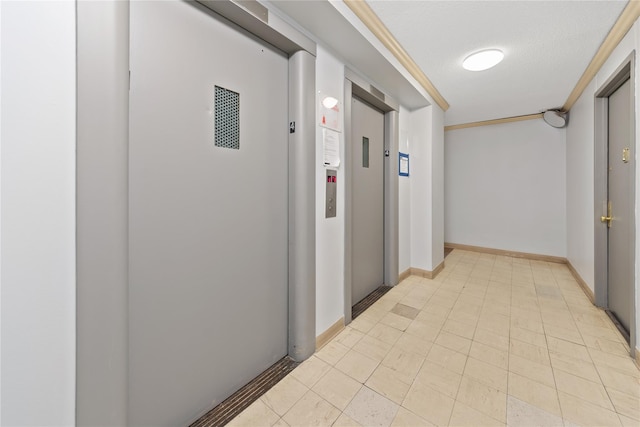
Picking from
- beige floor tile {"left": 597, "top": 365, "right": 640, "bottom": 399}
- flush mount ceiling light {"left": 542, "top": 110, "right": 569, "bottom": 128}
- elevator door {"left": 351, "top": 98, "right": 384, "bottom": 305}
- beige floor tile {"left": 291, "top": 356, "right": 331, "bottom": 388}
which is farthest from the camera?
flush mount ceiling light {"left": 542, "top": 110, "right": 569, "bottom": 128}

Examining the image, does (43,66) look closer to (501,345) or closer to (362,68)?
(362,68)

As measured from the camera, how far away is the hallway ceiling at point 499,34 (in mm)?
1662

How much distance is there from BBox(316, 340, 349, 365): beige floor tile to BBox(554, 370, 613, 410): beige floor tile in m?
1.36

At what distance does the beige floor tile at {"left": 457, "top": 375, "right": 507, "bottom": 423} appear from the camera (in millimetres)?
1322

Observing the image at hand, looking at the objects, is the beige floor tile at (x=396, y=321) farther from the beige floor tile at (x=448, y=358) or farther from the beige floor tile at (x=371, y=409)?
the beige floor tile at (x=371, y=409)

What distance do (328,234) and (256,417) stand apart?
1245 mm

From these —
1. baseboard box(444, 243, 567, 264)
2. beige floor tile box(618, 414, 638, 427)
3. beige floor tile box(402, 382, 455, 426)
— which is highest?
baseboard box(444, 243, 567, 264)

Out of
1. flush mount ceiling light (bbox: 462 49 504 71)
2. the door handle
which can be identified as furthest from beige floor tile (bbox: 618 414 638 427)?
flush mount ceiling light (bbox: 462 49 504 71)

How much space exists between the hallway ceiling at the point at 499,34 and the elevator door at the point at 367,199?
0.75 meters

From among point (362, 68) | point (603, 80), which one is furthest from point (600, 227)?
point (362, 68)

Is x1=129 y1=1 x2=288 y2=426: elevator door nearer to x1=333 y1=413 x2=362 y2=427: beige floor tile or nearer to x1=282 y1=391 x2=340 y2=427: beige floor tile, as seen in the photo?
x1=282 y1=391 x2=340 y2=427: beige floor tile

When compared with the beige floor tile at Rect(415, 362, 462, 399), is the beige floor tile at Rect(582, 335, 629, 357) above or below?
above

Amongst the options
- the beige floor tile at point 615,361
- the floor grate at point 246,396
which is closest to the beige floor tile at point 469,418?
the floor grate at point 246,396

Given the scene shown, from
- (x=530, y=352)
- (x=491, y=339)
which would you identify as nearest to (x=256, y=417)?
(x=491, y=339)
